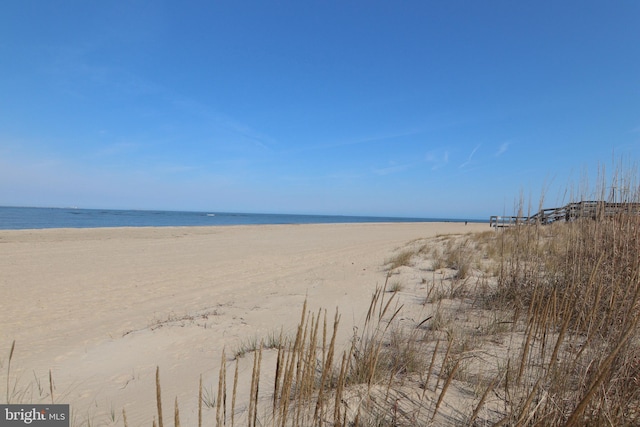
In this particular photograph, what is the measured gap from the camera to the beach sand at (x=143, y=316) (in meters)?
3.01

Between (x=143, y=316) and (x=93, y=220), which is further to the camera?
(x=93, y=220)

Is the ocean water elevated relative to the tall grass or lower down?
lower down

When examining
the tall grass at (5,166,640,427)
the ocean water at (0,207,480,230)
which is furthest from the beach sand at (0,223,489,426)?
the ocean water at (0,207,480,230)

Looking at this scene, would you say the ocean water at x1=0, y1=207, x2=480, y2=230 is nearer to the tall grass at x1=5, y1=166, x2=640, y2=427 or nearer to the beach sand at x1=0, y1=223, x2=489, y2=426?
the beach sand at x1=0, y1=223, x2=489, y2=426

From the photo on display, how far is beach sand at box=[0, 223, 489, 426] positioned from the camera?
3008 millimetres

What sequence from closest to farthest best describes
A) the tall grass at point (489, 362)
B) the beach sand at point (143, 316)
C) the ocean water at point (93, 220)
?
1. the tall grass at point (489, 362)
2. the beach sand at point (143, 316)
3. the ocean water at point (93, 220)

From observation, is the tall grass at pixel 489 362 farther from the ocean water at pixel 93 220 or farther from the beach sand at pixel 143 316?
the ocean water at pixel 93 220

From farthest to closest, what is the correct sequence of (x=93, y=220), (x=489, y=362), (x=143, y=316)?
(x=93, y=220) → (x=143, y=316) → (x=489, y=362)

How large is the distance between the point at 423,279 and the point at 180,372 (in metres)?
5.15

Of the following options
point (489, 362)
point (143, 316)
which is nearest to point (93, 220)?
point (143, 316)

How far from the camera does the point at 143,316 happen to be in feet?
17.9

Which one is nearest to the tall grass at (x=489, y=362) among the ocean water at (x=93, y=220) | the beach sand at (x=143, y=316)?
the beach sand at (x=143, y=316)

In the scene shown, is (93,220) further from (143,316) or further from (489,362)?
(489,362)

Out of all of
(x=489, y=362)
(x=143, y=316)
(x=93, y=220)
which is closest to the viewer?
(x=489, y=362)
